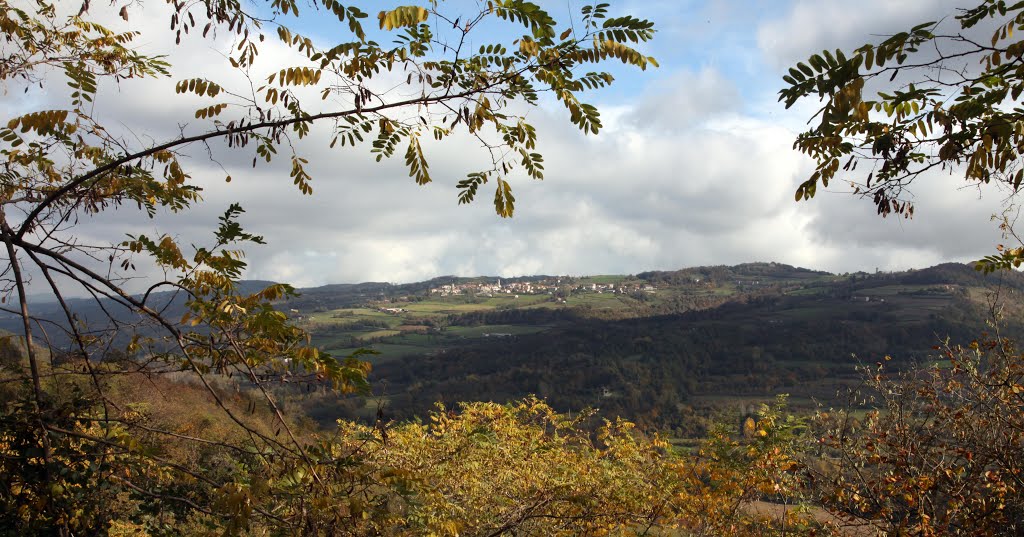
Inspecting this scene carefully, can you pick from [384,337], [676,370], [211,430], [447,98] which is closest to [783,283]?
[676,370]

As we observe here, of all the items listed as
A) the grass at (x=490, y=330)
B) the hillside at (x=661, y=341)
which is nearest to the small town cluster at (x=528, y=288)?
the hillside at (x=661, y=341)

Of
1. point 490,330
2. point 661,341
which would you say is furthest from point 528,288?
point 661,341

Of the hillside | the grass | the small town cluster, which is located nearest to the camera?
the hillside

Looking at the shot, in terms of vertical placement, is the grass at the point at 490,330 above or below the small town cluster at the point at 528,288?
below

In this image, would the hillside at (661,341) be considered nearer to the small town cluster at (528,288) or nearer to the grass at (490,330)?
the grass at (490,330)

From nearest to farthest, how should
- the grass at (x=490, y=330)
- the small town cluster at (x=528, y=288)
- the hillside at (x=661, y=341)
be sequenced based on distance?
1. the hillside at (x=661, y=341)
2. the grass at (x=490, y=330)
3. the small town cluster at (x=528, y=288)

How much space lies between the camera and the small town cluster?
16475 centimetres

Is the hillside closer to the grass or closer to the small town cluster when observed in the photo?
the grass

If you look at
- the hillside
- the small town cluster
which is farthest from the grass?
the small town cluster

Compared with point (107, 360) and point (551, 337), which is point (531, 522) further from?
point (551, 337)

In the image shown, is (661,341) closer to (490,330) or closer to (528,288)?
(490,330)

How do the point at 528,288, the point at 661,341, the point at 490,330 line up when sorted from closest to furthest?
the point at 661,341 → the point at 490,330 → the point at 528,288

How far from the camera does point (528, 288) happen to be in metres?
180

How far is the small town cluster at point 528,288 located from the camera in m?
165
